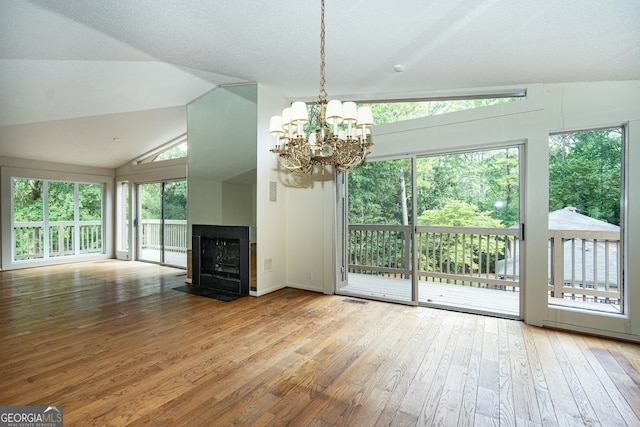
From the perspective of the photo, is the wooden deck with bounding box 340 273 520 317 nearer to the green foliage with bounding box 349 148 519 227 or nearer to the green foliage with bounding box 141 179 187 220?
the green foliage with bounding box 349 148 519 227

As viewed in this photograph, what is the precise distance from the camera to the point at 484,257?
14.3ft

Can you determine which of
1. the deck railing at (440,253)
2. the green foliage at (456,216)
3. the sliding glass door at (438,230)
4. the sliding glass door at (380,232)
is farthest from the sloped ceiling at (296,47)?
the deck railing at (440,253)

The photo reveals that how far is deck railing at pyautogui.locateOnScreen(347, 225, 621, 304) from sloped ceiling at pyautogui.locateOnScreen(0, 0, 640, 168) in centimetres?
183

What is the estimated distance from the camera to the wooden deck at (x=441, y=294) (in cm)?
380

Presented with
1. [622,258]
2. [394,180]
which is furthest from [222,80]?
[622,258]

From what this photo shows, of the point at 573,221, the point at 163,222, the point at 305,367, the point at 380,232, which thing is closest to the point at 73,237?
the point at 163,222

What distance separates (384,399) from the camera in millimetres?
1933

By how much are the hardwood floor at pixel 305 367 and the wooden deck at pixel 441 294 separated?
0.32 m

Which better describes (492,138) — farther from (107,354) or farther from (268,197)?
(107,354)

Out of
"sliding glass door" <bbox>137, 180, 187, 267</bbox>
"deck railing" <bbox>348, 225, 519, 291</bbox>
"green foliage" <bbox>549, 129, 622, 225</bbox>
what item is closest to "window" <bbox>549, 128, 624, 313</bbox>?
"green foliage" <bbox>549, 129, 622, 225</bbox>

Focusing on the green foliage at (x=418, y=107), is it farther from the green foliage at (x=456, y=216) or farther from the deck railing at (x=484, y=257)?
the deck railing at (x=484, y=257)

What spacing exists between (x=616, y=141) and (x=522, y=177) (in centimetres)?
84

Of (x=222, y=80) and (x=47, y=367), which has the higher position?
(x=222, y=80)

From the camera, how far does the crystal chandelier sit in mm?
2232
